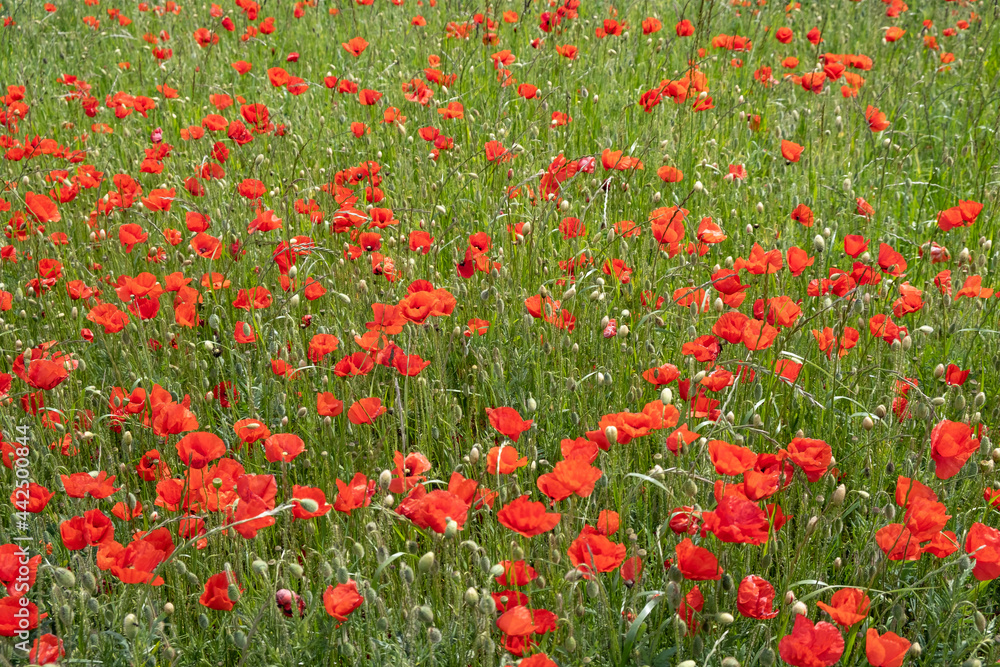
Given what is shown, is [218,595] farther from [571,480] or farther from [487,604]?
[571,480]

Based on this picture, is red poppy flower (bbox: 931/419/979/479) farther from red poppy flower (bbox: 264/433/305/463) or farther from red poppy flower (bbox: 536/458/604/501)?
red poppy flower (bbox: 264/433/305/463)

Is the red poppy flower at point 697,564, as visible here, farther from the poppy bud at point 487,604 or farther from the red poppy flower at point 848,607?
the poppy bud at point 487,604

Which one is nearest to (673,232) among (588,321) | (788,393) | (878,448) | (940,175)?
(588,321)

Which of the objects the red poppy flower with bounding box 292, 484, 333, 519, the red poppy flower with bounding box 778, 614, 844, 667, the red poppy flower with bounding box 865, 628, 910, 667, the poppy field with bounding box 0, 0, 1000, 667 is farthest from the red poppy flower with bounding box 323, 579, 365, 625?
the red poppy flower with bounding box 865, 628, 910, 667

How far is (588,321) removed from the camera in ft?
8.27

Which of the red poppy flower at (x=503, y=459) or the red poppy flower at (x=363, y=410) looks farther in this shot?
the red poppy flower at (x=363, y=410)

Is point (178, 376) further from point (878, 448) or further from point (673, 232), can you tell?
point (878, 448)

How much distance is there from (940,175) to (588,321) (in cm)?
215

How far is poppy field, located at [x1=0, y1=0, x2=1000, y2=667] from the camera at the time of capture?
1486 mm

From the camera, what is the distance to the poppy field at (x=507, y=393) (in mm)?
1486

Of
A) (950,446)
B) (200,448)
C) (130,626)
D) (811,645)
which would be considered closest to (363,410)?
(200,448)

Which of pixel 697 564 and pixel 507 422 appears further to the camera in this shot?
pixel 507 422

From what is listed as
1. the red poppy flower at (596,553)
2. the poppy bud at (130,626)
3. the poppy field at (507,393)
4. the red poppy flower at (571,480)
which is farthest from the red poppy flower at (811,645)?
the poppy bud at (130,626)

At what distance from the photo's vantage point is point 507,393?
234 cm
